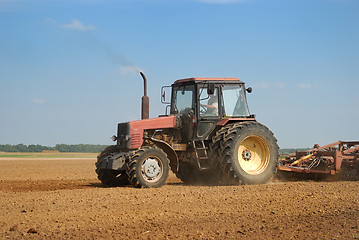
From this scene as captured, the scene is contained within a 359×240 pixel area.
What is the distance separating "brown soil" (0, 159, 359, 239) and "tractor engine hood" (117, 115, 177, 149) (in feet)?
4.92

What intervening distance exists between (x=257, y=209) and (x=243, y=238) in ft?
6.25

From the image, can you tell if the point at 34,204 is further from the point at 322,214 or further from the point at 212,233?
the point at 322,214

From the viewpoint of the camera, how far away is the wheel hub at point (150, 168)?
10875mm

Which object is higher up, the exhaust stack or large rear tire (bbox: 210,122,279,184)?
the exhaust stack

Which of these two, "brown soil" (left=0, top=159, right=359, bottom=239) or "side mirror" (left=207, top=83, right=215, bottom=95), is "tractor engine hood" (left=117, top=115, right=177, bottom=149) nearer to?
"side mirror" (left=207, top=83, right=215, bottom=95)

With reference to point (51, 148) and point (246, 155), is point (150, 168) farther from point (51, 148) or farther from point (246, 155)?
point (51, 148)

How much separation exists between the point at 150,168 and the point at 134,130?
3.79ft

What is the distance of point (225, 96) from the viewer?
40.5ft

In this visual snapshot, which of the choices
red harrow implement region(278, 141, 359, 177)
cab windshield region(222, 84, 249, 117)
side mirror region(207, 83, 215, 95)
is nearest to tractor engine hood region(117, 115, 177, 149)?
side mirror region(207, 83, 215, 95)

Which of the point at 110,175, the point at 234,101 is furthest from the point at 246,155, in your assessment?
the point at 110,175

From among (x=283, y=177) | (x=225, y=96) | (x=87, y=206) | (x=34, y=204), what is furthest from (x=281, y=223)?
(x=283, y=177)

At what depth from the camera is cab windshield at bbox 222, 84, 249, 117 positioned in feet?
40.6

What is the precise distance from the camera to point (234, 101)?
1254cm

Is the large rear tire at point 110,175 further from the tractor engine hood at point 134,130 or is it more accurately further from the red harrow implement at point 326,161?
the red harrow implement at point 326,161
